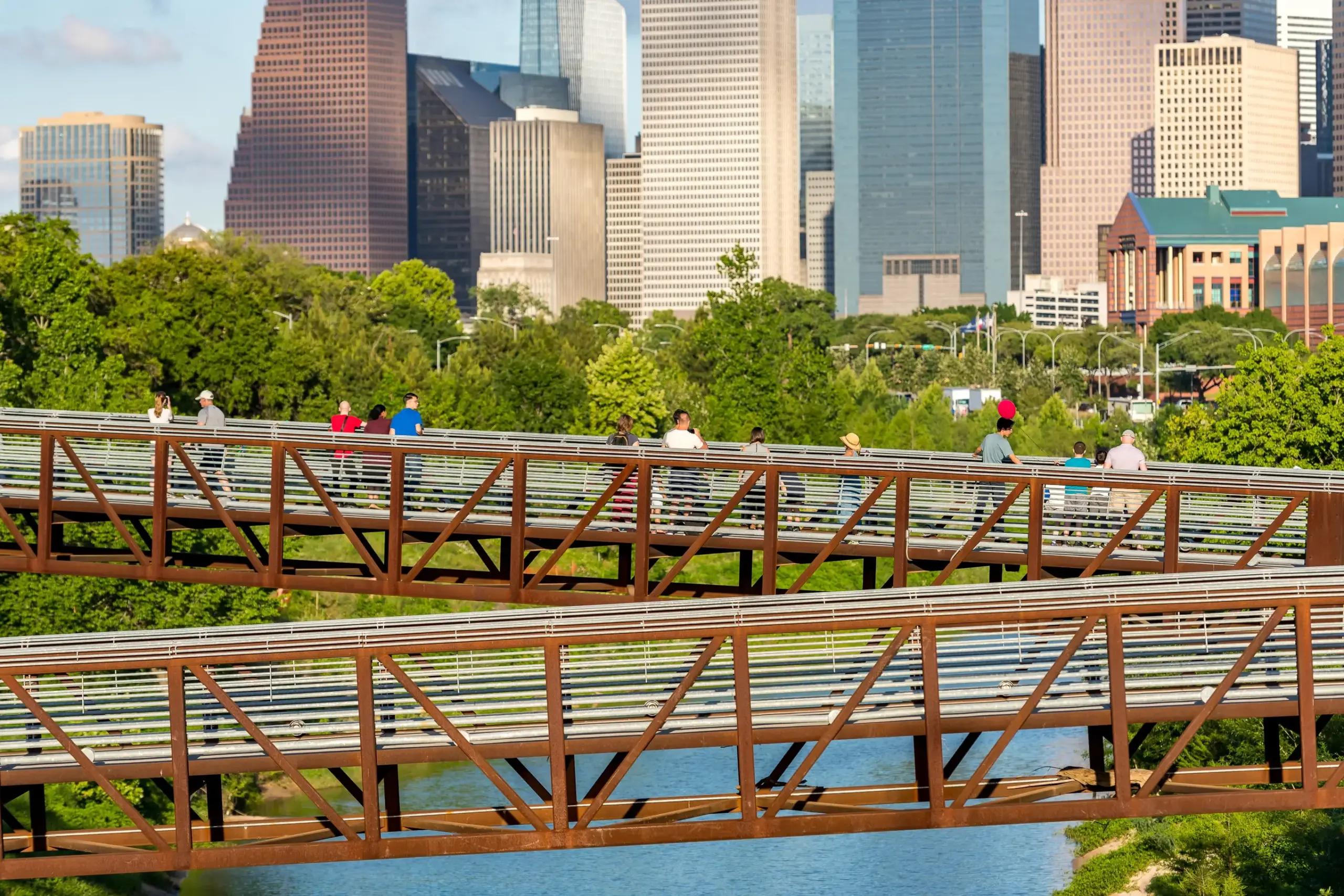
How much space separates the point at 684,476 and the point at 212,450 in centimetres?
850

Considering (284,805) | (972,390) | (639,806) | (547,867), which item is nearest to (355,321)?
(972,390)

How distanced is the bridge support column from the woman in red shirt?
1438cm

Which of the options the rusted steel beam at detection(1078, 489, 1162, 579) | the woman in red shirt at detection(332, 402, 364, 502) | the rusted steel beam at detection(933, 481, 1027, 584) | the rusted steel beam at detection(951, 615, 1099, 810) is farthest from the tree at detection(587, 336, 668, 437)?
the rusted steel beam at detection(951, 615, 1099, 810)

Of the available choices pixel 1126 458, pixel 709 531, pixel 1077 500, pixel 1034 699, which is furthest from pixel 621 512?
pixel 1034 699

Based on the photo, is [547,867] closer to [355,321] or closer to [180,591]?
[180,591]

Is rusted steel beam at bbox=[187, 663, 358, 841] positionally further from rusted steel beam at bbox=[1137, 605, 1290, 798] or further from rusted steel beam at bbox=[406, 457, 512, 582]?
rusted steel beam at bbox=[1137, 605, 1290, 798]

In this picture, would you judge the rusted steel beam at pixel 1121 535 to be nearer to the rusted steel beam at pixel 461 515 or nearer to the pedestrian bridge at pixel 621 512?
the pedestrian bridge at pixel 621 512

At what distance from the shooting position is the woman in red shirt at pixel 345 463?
113 feet

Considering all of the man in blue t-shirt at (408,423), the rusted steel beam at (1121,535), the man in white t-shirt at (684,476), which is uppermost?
the man in blue t-shirt at (408,423)

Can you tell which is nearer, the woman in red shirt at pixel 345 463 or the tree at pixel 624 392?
the woman in red shirt at pixel 345 463

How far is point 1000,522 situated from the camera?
32.9 m

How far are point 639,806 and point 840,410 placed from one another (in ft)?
246

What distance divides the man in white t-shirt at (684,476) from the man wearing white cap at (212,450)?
7094 millimetres

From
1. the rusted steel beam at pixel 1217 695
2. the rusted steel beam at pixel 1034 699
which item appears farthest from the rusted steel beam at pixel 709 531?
the rusted steel beam at pixel 1217 695
